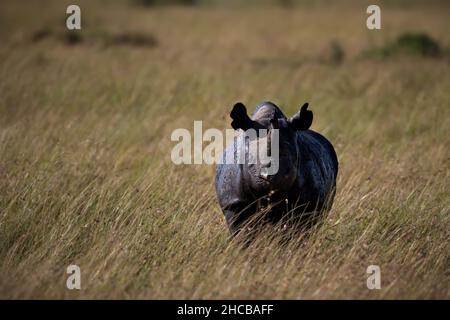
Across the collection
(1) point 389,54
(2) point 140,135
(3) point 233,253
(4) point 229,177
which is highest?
(1) point 389,54

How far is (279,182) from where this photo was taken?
4.74 metres

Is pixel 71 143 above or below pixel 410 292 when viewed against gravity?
above

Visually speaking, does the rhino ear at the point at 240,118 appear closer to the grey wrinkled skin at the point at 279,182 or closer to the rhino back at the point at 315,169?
the grey wrinkled skin at the point at 279,182

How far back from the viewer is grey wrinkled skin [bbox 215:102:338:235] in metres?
4.80

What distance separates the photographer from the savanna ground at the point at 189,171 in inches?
194

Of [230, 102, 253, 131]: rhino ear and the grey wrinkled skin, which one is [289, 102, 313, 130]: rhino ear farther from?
[230, 102, 253, 131]: rhino ear

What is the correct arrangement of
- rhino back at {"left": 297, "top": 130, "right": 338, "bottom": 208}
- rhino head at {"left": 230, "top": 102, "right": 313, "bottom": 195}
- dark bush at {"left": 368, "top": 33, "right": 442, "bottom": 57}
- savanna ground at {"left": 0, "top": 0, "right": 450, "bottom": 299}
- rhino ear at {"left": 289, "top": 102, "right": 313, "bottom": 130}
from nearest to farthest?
rhino head at {"left": 230, "top": 102, "right": 313, "bottom": 195} → savanna ground at {"left": 0, "top": 0, "right": 450, "bottom": 299} → rhino ear at {"left": 289, "top": 102, "right": 313, "bottom": 130} → rhino back at {"left": 297, "top": 130, "right": 338, "bottom": 208} → dark bush at {"left": 368, "top": 33, "right": 442, "bottom": 57}

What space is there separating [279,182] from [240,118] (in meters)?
0.58

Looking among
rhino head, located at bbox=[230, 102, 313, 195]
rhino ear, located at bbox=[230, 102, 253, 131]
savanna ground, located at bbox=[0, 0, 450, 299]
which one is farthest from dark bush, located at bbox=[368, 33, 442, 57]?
rhino ear, located at bbox=[230, 102, 253, 131]

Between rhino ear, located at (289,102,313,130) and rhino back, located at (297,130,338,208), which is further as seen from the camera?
rhino back, located at (297,130,338,208)
